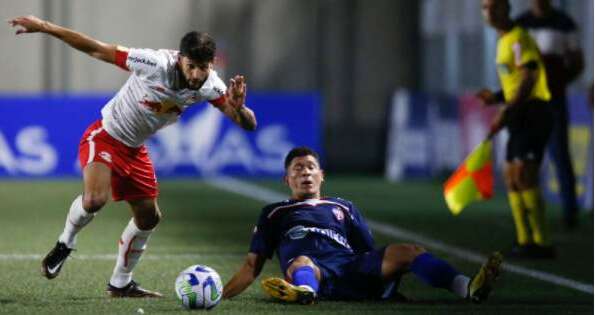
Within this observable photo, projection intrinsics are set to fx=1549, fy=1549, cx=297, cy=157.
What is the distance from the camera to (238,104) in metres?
7.53

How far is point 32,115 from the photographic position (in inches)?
760

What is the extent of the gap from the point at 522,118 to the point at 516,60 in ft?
1.44

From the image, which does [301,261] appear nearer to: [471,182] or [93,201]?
[93,201]

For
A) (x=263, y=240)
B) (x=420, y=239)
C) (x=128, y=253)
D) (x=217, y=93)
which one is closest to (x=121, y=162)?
(x=128, y=253)

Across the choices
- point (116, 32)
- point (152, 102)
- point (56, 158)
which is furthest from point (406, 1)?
point (152, 102)

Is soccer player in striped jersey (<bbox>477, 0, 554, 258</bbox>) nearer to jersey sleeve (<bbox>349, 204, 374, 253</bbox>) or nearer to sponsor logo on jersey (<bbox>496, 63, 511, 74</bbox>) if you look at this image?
sponsor logo on jersey (<bbox>496, 63, 511, 74</bbox>)

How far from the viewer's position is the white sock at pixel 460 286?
742 cm

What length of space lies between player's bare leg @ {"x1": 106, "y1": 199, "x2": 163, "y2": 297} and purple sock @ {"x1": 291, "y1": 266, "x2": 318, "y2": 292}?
2.85 ft

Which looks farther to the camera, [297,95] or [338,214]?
[297,95]

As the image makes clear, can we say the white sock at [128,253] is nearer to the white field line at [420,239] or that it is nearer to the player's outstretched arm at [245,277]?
the player's outstretched arm at [245,277]

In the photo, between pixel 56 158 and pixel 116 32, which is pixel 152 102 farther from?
pixel 116 32

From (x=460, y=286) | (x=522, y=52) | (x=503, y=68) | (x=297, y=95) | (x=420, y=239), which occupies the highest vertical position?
(x=522, y=52)

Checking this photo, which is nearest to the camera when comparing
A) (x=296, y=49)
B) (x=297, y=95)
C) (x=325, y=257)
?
(x=325, y=257)

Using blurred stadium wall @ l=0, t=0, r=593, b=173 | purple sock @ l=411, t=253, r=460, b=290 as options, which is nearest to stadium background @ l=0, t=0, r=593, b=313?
blurred stadium wall @ l=0, t=0, r=593, b=173
